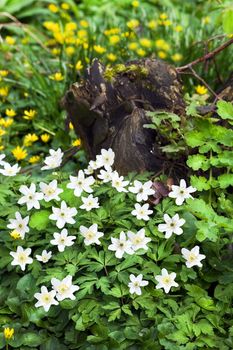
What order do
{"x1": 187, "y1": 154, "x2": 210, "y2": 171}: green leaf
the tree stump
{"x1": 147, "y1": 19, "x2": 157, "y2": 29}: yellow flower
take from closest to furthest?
{"x1": 187, "y1": 154, "x2": 210, "y2": 171}: green leaf, the tree stump, {"x1": 147, "y1": 19, "x2": 157, "y2": 29}: yellow flower

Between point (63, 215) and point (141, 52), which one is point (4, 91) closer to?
point (141, 52)

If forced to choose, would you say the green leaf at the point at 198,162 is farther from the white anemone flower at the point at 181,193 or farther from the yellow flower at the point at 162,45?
the yellow flower at the point at 162,45

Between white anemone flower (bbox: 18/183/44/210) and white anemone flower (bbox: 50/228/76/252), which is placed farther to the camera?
white anemone flower (bbox: 18/183/44/210)

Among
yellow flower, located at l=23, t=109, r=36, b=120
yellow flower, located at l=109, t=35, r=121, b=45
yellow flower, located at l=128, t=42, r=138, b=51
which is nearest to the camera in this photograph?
yellow flower, located at l=23, t=109, r=36, b=120

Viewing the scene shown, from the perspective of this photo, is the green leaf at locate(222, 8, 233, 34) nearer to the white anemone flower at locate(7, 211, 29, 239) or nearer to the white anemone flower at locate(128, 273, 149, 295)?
the white anemone flower at locate(128, 273, 149, 295)

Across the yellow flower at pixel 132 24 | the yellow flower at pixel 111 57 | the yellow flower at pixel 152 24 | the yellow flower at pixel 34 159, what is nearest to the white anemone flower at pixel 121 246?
the yellow flower at pixel 34 159

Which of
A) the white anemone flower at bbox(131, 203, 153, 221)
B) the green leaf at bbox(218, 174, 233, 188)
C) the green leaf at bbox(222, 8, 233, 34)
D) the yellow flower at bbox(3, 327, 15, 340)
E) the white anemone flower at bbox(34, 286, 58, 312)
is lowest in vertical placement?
the yellow flower at bbox(3, 327, 15, 340)

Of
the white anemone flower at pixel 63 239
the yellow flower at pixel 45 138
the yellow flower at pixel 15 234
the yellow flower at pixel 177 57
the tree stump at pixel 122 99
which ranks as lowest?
the yellow flower at pixel 45 138

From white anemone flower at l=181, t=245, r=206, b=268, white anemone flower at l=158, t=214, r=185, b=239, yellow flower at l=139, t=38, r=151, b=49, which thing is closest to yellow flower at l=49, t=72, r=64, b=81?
yellow flower at l=139, t=38, r=151, b=49
